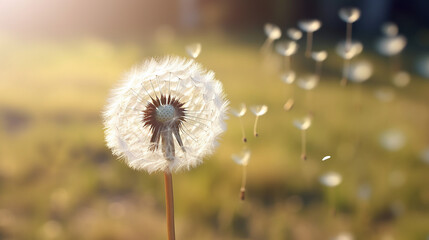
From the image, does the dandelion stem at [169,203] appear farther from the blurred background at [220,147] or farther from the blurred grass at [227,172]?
the blurred grass at [227,172]

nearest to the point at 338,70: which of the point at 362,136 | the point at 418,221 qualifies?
the point at 362,136

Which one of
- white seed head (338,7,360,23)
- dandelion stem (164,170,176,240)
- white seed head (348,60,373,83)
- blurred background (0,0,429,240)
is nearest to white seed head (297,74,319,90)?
blurred background (0,0,429,240)

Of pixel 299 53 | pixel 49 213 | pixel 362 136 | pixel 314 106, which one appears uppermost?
pixel 299 53

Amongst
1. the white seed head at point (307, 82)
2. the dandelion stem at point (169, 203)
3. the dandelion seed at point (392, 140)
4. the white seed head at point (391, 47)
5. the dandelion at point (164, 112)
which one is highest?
the white seed head at point (391, 47)

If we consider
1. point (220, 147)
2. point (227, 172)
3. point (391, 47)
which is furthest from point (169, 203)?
point (391, 47)

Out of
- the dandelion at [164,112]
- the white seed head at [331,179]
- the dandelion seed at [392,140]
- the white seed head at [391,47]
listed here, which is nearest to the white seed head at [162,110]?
the dandelion at [164,112]

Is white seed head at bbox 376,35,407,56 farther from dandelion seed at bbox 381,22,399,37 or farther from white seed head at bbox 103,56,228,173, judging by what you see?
white seed head at bbox 103,56,228,173

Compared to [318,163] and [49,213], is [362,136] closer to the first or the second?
[318,163]
